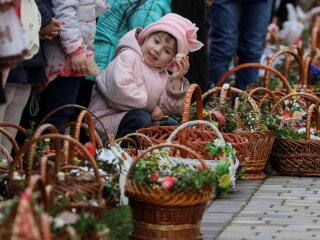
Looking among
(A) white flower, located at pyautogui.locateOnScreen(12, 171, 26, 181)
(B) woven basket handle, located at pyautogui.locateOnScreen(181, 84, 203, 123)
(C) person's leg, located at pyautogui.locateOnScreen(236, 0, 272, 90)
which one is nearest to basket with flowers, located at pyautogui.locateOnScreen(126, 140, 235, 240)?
(A) white flower, located at pyautogui.locateOnScreen(12, 171, 26, 181)

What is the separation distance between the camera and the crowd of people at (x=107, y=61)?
7078 mm

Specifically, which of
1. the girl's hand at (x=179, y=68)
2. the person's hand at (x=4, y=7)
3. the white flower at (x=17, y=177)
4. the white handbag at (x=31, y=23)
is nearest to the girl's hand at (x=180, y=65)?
the girl's hand at (x=179, y=68)

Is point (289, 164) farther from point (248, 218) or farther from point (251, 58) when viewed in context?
point (251, 58)

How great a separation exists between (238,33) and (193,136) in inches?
143

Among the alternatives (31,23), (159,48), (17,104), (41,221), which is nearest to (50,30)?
(17,104)

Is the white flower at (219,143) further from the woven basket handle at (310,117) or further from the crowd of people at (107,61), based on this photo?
the woven basket handle at (310,117)

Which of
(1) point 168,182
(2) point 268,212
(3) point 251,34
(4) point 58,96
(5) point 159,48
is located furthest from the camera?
(3) point 251,34

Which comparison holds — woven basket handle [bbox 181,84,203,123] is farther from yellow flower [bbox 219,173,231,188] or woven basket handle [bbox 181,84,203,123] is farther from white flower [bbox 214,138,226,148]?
yellow flower [bbox 219,173,231,188]

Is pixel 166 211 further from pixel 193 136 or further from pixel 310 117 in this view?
pixel 310 117

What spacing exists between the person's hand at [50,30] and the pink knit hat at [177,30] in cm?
95

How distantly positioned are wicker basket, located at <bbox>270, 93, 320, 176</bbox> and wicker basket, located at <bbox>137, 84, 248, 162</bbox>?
56cm

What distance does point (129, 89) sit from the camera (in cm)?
788

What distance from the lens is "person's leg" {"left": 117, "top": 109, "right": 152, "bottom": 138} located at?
25.7ft

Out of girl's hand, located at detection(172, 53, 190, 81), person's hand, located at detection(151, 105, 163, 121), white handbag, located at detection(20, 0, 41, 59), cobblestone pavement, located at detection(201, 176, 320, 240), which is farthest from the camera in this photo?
person's hand, located at detection(151, 105, 163, 121)
